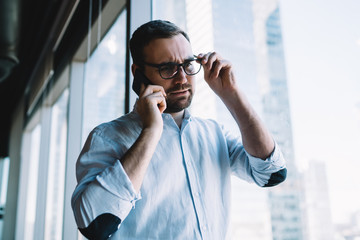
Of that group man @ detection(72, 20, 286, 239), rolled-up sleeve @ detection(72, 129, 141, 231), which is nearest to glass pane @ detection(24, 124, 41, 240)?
man @ detection(72, 20, 286, 239)

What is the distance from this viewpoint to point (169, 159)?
110 cm

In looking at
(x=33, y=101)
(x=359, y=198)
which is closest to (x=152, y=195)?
(x=359, y=198)

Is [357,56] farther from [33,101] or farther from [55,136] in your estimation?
[33,101]

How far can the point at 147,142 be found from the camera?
97 centimetres

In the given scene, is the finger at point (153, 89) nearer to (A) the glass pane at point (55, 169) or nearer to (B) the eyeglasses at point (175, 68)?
(B) the eyeglasses at point (175, 68)

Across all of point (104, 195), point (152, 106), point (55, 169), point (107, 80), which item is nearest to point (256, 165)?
point (152, 106)

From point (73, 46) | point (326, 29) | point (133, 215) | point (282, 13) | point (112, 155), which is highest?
point (73, 46)

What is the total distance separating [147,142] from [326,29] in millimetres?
761

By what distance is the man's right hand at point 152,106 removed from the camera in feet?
3.36

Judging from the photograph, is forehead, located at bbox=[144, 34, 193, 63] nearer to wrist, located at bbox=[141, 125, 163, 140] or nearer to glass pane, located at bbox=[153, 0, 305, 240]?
wrist, located at bbox=[141, 125, 163, 140]

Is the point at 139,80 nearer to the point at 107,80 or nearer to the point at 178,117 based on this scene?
the point at 178,117

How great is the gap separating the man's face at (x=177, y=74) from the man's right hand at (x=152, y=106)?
1.6 inches

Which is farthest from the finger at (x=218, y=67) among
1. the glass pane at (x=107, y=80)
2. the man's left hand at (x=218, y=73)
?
the glass pane at (x=107, y=80)

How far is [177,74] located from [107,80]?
179 centimetres
